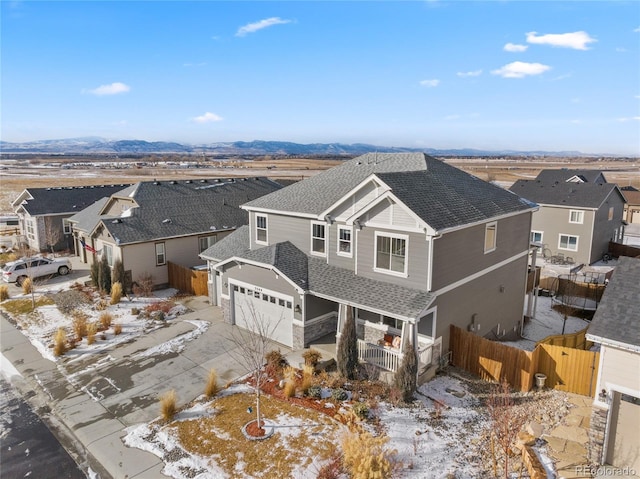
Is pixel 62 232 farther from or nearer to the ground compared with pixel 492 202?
nearer to the ground

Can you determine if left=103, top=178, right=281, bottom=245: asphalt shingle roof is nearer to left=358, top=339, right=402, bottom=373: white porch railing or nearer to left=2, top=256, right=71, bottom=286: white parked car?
left=2, top=256, right=71, bottom=286: white parked car

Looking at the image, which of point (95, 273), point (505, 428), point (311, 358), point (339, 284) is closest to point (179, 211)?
point (95, 273)

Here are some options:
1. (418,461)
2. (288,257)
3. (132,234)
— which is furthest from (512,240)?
(132,234)

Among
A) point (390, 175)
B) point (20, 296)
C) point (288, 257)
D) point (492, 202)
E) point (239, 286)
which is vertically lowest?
point (20, 296)

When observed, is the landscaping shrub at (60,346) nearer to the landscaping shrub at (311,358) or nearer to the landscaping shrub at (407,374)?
the landscaping shrub at (311,358)

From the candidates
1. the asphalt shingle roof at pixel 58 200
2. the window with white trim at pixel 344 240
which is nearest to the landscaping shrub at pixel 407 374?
the window with white trim at pixel 344 240

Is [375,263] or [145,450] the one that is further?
[375,263]

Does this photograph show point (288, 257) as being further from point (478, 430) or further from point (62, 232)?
point (62, 232)
